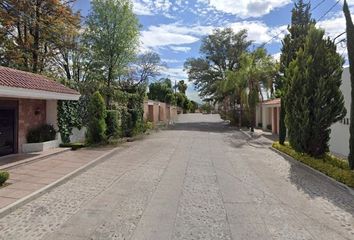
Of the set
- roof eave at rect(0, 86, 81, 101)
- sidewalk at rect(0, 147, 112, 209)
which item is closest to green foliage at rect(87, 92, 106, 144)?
roof eave at rect(0, 86, 81, 101)

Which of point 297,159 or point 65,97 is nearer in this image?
point 297,159

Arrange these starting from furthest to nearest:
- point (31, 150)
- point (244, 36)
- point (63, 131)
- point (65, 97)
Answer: point (244, 36) → point (63, 131) → point (65, 97) → point (31, 150)

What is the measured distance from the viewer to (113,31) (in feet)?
80.4

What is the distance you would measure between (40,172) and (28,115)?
497 centimetres

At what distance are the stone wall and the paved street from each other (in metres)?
4.25

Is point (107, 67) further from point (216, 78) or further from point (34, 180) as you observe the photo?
point (216, 78)

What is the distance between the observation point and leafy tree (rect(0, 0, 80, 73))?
72.0ft

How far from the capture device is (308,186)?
924 cm

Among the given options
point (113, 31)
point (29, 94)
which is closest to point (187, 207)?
point (29, 94)

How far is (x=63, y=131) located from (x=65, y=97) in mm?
2223

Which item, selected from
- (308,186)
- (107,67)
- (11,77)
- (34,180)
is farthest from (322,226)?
(107,67)

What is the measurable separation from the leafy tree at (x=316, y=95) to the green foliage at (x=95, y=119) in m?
9.74

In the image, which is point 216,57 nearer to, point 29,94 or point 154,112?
point 154,112

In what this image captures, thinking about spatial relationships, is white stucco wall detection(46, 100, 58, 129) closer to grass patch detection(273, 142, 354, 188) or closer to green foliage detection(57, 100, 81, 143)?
green foliage detection(57, 100, 81, 143)
